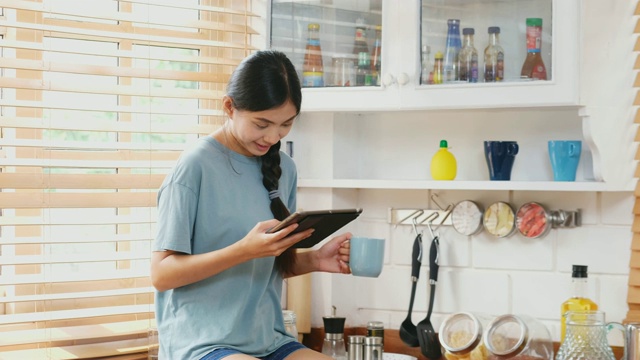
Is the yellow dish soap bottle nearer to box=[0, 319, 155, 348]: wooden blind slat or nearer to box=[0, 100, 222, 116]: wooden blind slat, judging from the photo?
box=[0, 100, 222, 116]: wooden blind slat

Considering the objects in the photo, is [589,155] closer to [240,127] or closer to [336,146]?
[336,146]

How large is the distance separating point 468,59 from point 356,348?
87cm

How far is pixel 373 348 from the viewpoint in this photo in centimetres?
243

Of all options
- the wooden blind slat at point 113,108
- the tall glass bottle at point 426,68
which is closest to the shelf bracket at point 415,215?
the tall glass bottle at point 426,68

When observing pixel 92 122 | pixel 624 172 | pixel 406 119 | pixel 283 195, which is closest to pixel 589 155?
pixel 624 172

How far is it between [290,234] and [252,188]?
8.2 inches

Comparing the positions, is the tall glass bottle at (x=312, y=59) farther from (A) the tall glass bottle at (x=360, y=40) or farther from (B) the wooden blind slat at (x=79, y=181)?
(B) the wooden blind slat at (x=79, y=181)

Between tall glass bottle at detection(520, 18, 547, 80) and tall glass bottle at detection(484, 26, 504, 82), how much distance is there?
0.22 ft

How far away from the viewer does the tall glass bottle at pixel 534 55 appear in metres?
2.34

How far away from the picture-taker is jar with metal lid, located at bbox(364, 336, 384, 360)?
2.43 m

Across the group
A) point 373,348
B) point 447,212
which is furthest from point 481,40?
point 373,348

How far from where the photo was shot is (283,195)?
6.79ft

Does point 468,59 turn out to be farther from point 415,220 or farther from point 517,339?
point 517,339

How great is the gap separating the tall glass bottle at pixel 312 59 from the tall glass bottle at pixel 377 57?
6.1 inches
